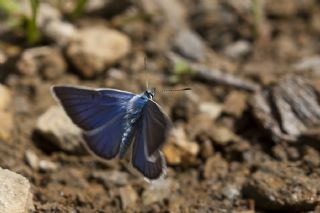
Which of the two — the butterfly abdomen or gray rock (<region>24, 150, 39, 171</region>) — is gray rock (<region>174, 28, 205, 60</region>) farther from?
gray rock (<region>24, 150, 39, 171</region>)

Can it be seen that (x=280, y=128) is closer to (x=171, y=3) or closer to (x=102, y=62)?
(x=102, y=62)

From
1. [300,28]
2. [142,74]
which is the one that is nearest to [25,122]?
[142,74]

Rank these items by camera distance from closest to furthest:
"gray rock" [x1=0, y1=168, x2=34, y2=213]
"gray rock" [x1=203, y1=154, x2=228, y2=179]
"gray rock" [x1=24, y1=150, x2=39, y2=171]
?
1. "gray rock" [x1=0, y1=168, x2=34, y2=213]
2. "gray rock" [x1=24, y1=150, x2=39, y2=171]
3. "gray rock" [x1=203, y1=154, x2=228, y2=179]

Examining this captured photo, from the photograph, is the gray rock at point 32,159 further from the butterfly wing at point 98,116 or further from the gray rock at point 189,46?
the gray rock at point 189,46

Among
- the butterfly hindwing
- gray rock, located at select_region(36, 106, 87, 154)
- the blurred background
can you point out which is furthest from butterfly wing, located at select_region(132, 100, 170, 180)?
gray rock, located at select_region(36, 106, 87, 154)

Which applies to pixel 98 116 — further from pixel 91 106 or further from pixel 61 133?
pixel 61 133

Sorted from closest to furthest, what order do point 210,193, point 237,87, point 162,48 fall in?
point 210,193
point 237,87
point 162,48
